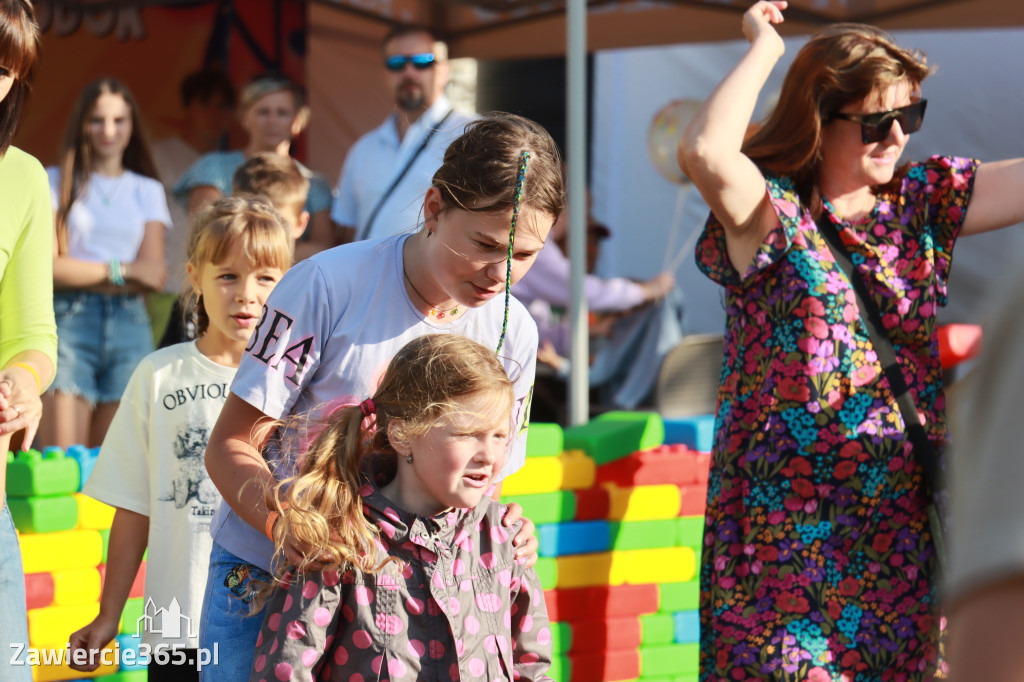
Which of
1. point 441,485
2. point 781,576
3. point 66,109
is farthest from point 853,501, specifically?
point 66,109

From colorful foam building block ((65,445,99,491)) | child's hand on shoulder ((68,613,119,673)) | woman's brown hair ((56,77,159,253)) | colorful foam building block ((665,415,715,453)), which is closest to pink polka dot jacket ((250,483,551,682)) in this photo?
child's hand on shoulder ((68,613,119,673))

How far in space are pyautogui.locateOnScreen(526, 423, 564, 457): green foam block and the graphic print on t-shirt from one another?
124cm

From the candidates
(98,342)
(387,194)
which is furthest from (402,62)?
(98,342)

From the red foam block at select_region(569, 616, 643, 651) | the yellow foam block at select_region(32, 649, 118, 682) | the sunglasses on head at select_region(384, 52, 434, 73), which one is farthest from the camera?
the sunglasses on head at select_region(384, 52, 434, 73)

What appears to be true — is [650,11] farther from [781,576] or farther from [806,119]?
[781,576]

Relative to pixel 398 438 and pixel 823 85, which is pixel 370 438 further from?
pixel 823 85

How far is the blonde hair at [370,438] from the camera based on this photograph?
76.9 inches

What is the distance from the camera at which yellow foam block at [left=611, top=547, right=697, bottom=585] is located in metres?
3.87

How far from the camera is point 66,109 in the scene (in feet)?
29.5

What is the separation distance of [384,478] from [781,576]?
106 centimetres

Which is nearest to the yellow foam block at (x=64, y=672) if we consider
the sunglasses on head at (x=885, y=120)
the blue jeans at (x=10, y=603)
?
the blue jeans at (x=10, y=603)

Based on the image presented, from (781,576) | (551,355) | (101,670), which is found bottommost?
(101,670)

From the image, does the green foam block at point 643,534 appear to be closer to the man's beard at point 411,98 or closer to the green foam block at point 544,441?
the green foam block at point 544,441

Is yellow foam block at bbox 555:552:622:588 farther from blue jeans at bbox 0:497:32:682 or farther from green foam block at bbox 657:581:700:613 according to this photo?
blue jeans at bbox 0:497:32:682
